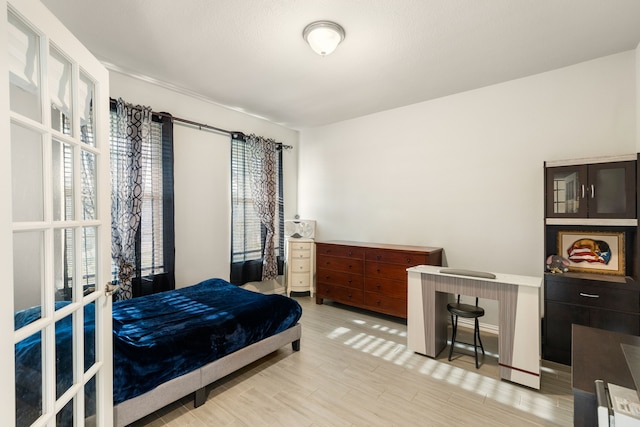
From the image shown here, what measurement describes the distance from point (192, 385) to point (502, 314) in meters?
2.42

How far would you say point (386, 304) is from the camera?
349 centimetres

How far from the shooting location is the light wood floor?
1.86 m

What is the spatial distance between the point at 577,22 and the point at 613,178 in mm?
1301

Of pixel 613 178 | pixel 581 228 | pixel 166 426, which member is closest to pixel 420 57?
pixel 613 178

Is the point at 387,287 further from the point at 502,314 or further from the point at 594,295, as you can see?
the point at 594,295

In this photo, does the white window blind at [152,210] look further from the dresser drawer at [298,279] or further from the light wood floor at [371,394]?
the dresser drawer at [298,279]

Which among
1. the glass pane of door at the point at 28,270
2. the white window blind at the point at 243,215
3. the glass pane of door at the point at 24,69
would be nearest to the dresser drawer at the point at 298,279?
the white window blind at the point at 243,215

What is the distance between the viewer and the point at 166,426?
179cm

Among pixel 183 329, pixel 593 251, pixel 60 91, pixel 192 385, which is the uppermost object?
pixel 60 91

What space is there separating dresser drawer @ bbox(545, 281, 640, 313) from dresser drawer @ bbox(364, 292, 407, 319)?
4.57 feet

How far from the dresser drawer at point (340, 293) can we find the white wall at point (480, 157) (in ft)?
2.79

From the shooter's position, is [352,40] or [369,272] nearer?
[352,40]

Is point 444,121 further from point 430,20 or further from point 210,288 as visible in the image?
point 210,288

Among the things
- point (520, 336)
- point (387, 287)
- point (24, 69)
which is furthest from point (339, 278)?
point (24, 69)
